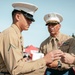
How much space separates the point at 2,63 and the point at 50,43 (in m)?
3.34

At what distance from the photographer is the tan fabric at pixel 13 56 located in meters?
3.86

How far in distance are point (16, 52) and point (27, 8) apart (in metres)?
0.94

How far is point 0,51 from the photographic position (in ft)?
13.1

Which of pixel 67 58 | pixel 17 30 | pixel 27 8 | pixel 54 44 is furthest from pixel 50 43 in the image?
pixel 17 30

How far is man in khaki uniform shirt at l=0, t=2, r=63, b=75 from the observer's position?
3.87 meters

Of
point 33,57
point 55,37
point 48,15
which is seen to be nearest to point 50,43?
point 55,37

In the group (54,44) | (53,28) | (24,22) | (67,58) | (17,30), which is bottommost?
(67,58)

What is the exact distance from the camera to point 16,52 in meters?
3.90

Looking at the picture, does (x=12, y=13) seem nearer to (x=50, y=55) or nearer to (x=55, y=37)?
(x=50, y=55)

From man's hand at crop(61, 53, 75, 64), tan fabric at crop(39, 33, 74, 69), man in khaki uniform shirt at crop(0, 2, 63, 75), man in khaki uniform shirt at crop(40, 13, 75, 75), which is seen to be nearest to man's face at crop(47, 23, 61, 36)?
man in khaki uniform shirt at crop(40, 13, 75, 75)

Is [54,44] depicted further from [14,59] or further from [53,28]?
[14,59]

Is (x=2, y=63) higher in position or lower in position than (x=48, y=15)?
lower

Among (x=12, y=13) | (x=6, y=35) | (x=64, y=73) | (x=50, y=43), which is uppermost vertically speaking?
(x=12, y=13)

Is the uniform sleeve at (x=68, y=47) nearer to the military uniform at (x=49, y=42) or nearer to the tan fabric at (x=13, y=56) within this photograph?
the military uniform at (x=49, y=42)
